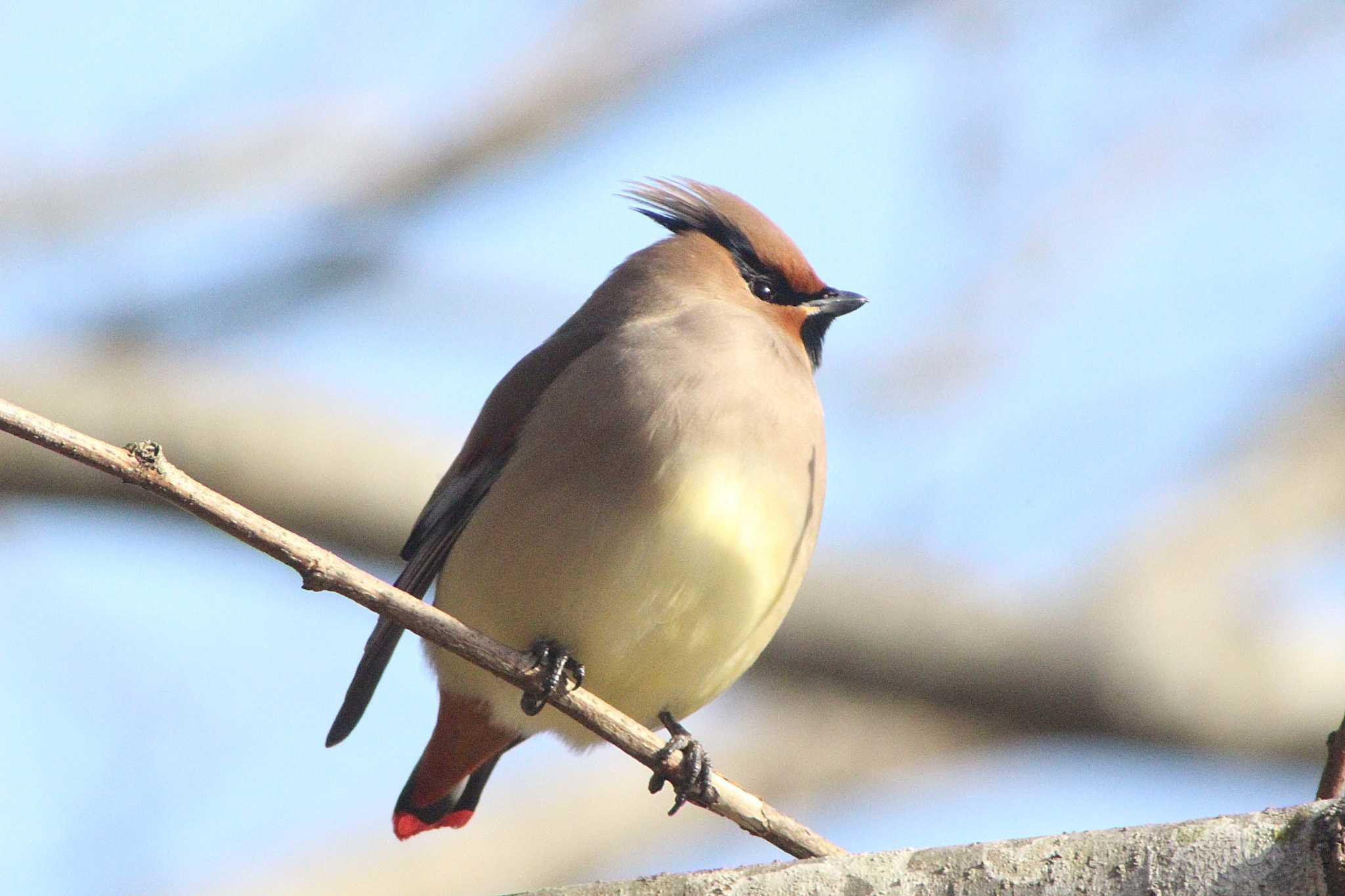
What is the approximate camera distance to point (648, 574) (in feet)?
12.5

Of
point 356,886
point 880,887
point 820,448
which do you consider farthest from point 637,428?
point 356,886

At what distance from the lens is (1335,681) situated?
6363 mm

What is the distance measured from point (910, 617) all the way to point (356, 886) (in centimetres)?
236

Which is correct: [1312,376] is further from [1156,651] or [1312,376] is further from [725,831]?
[725,831]

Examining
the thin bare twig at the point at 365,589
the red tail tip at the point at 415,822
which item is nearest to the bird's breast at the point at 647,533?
the thin bare twig at the point at 365,589

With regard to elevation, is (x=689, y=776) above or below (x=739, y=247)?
below

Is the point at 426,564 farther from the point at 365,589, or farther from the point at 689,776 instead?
the point at 365,589

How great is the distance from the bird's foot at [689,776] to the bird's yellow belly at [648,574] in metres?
0.21

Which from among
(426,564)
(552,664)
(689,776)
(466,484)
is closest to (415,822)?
(426,564)

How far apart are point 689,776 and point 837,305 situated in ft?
5.37

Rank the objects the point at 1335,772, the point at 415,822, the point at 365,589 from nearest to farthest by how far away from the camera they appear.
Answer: the point at 1335,772 < the point at 365,589 < the point at 415,822

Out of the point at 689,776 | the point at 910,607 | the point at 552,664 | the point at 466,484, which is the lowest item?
the point at 689,776

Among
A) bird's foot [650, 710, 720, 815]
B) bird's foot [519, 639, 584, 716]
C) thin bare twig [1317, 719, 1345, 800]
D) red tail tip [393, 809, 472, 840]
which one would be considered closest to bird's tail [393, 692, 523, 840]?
red tail tip [393, 809, 472, 840]

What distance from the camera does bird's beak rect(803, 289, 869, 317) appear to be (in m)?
4.83
